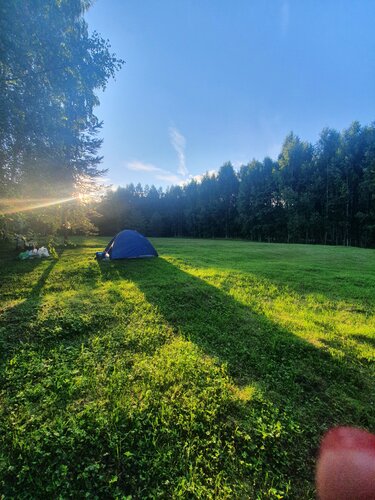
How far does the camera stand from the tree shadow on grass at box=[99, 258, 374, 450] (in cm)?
322

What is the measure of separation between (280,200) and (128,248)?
38.9 metres

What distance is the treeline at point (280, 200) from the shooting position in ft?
117

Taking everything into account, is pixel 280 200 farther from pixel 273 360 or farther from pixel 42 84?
pixel 273 360

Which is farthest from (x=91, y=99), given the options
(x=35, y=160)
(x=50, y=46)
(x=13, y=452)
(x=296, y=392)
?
(x=296, y=392)

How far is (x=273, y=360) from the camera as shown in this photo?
4.23 m

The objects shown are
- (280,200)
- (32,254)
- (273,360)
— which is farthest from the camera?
(280,200)

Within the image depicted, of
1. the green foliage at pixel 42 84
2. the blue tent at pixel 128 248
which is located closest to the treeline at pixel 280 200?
the blue tent at pixel 128 248

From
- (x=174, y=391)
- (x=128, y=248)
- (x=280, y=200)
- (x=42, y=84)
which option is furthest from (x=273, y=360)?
(x=280, y=200)

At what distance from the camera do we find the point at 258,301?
7.01 m

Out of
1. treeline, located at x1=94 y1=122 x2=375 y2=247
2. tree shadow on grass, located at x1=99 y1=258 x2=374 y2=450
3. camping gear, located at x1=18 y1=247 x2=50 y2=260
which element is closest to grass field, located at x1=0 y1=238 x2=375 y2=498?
tree shadow on grass, located at x1=99 y1=258 x2=374 y2=450

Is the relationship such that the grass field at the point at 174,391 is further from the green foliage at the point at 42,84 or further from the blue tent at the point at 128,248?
the blue tent at the point at 128,248

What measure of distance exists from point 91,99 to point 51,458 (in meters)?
9.24

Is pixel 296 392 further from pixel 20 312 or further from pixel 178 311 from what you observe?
pixel 20 312

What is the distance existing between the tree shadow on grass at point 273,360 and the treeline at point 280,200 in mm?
31804
